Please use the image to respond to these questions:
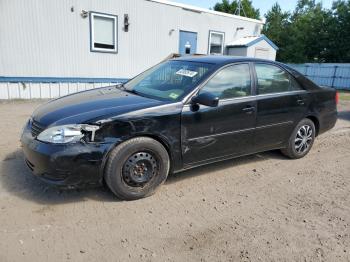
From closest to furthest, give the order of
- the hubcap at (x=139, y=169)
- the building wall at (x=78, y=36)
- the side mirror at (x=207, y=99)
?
1. the hubcap at (x=139, y=169)
2. the side mirror at (x=207, y=99)
3. the building wall at (x=78, y=36)

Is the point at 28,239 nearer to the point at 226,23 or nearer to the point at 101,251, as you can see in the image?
the point at 101,251

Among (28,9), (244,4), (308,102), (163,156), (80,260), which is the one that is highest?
(244,4)

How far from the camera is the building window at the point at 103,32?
404 inches

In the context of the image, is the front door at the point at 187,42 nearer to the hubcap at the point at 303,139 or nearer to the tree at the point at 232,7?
the hubcap at the point at 303,139

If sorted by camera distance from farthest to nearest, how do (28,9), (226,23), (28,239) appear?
(226,23) → (28,9) → (28,239)

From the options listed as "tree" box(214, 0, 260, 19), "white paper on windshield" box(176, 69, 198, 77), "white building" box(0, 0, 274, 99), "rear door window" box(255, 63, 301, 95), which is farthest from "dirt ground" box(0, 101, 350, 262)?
"tree" box(214, 0, 260, 19)

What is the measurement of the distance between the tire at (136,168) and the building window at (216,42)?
11076mm

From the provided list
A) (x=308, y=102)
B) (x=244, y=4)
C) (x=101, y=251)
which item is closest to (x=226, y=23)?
(x=308, y=102)

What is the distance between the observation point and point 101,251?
8.55ft

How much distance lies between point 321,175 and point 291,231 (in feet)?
5.77

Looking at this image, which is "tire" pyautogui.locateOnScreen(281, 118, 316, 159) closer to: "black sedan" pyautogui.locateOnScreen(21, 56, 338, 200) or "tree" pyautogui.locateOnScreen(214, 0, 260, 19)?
"black sedan" pyautogui.locateOnScreen(21, 56, 338, 200)

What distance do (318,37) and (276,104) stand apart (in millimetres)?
25779

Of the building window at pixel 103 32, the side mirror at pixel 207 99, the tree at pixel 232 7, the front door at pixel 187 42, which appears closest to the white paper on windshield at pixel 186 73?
the side mirror at pixel 207 99

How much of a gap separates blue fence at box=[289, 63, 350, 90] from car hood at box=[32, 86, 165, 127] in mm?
18556
